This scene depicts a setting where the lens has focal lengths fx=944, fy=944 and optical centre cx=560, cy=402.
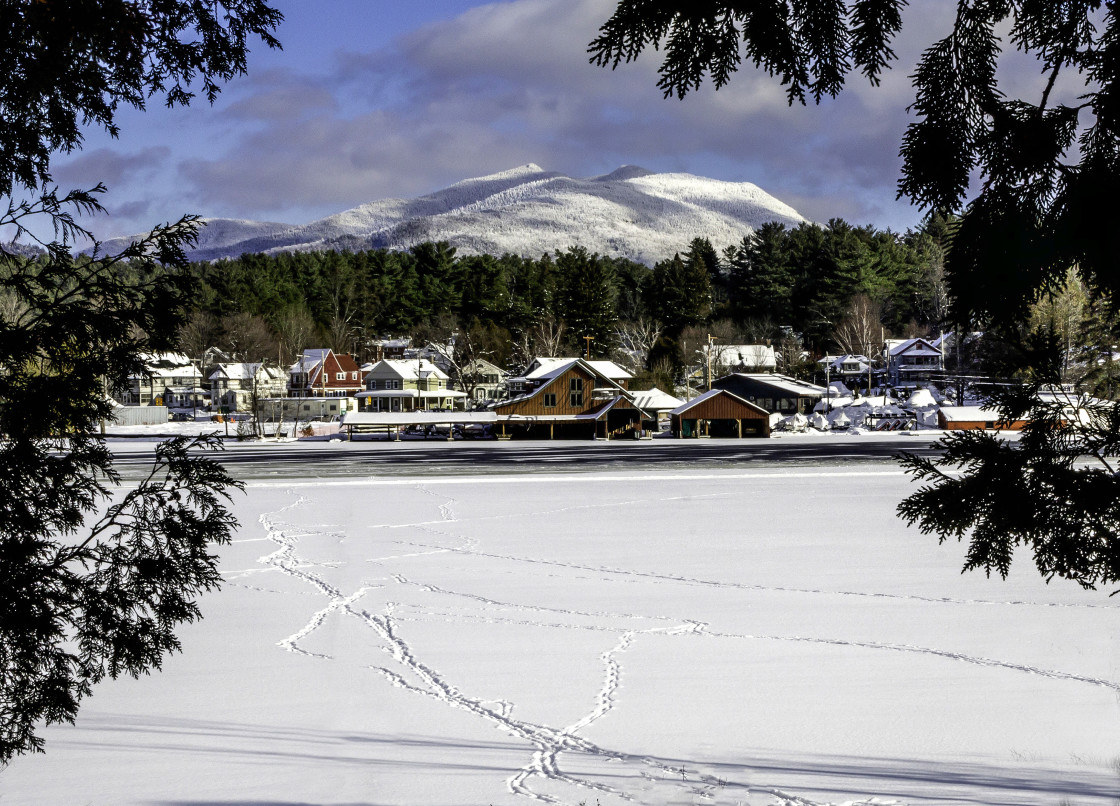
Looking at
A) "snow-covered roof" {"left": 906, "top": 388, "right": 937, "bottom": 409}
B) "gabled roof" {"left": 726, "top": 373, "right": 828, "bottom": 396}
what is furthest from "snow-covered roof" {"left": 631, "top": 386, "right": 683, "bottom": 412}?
"snow-covered roof" {"left": 906, "top": 388, "right": 937, "bottom": 409}

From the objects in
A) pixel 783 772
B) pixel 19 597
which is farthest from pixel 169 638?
pixel 783 772

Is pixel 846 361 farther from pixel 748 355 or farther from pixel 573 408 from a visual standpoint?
pixel 573 408

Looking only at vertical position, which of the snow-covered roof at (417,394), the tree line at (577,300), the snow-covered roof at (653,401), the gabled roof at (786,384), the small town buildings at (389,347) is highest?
the tree line at (577,300)

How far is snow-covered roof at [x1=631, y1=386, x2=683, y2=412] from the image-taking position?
79.6 metres

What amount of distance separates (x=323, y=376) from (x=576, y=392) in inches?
1438

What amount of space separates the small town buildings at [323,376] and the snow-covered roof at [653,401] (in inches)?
1319

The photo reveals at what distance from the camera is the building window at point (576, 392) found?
7244 cm

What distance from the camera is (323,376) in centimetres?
9850

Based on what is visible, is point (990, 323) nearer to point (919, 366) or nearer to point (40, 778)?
point (40, 778)

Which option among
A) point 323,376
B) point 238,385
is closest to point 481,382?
point 323,376

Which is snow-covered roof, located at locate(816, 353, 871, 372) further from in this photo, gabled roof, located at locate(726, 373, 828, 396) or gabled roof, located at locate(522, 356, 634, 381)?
gabled roof, located at locate(522, 356, 634, 381)

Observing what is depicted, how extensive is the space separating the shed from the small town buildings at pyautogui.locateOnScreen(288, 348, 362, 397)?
39.7 metres

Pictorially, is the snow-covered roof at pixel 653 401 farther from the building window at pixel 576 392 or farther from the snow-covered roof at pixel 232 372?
the snow-covered roof at pixel 232 372

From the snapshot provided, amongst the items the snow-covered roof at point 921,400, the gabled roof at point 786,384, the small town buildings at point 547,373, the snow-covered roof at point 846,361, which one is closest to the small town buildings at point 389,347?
the small town buildings at point 547,373
